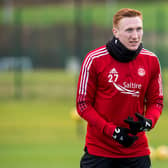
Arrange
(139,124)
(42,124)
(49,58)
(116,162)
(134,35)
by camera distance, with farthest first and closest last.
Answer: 1. (49,58)
2. (42,124)
3. (116,162)
4. (134,35)
5. (139,124)

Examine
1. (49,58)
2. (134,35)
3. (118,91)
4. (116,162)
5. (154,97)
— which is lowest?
(49,58)

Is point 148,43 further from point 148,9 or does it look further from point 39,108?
point 39,108

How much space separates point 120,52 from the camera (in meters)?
6.15

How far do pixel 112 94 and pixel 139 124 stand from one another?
45cm

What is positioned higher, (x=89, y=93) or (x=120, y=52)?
(x=120, y=52)

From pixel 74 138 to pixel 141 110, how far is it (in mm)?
9627

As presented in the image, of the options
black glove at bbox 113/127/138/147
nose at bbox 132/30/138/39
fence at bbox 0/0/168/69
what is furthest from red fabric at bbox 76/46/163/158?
fence at bbox 0/0/168/69

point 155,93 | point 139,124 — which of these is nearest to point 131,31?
point 155,93

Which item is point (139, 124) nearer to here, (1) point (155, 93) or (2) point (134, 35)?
(1) point (155, 93)

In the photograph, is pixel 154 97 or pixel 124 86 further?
pixel 154 97

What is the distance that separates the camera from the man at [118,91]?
6.14 meters

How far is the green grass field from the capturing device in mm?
12672

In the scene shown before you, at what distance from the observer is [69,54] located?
25.5 meters

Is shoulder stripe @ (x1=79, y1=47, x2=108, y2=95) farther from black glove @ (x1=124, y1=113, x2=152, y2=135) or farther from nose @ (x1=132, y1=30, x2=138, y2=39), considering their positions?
black glove @ (x1=124, y1=113, x2=152, y2=135)
